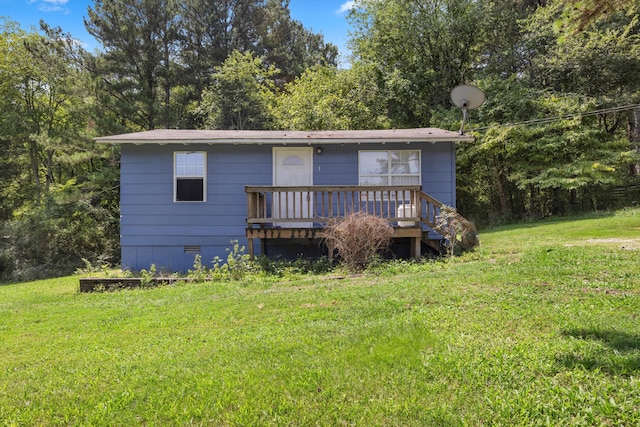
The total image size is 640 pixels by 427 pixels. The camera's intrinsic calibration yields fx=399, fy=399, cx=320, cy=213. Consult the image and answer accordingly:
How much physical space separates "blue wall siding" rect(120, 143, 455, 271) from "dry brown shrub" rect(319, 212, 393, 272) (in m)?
2.32

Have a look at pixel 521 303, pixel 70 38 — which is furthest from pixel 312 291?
pixel 70 38

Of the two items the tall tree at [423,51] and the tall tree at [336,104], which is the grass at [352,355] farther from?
the tall tree at [423,51]

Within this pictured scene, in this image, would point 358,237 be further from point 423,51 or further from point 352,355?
point 423,51

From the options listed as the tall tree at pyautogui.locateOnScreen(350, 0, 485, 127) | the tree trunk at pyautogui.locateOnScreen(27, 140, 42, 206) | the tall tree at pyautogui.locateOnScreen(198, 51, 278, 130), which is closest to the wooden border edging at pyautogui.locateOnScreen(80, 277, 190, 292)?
the tall tree at pyautogui.locateOnScreen(198, 51, 278, 130)

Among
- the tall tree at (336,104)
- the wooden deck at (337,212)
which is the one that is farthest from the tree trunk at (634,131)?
the wooden deck at (337,212)

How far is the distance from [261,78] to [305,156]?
17372mm

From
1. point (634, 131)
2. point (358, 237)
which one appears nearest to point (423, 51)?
point (634, 131)

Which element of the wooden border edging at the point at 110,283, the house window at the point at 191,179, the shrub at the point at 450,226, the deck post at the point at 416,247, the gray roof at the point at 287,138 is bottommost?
the wooden border edging at the point at 110,283

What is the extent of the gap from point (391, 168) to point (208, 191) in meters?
4.63

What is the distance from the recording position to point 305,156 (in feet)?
33.2

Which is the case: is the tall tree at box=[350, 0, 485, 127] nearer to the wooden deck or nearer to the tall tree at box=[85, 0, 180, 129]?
the tall tree at box=[85, 0, 180, 129]

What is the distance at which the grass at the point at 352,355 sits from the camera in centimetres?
250

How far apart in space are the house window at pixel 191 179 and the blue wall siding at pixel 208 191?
0.13 meters

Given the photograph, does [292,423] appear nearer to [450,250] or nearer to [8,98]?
[450,250]
